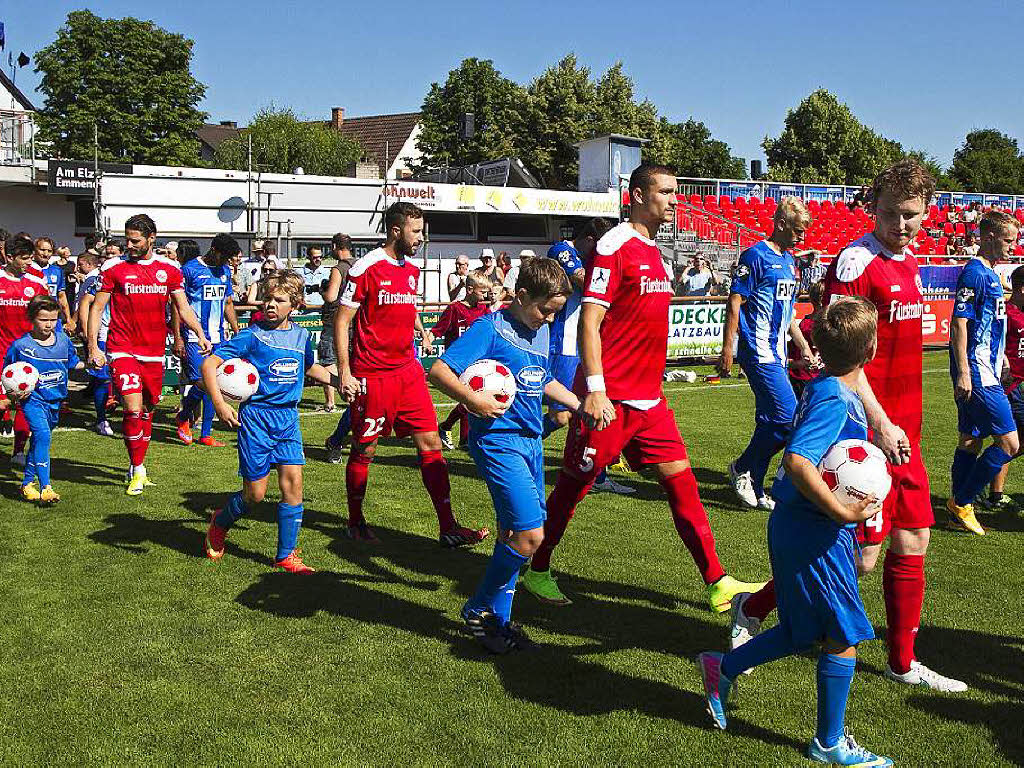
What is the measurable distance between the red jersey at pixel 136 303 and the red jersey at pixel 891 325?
20.4ft

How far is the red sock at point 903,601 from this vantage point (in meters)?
4.40

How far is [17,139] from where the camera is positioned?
3231 centimetres

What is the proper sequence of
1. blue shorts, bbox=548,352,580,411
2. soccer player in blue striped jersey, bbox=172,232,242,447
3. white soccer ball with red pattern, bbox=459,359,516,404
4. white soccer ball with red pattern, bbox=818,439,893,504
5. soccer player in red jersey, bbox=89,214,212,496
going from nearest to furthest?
white soccer ball with red pattern, bbox=818,439,893,504 < white soccer ball with red pattern, bbox=459,359,516,404 < blue shorts, bbox=548,352,580,411 < soccer player in red jersey, bbox=89,214,212,496 < soccer player in blue striped jersey, bbox=172,232,242,447

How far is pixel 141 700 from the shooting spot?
4.36 meters

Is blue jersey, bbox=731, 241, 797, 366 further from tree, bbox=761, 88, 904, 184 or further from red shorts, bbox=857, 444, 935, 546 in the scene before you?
tree, bbox=761, 88, 904, 184

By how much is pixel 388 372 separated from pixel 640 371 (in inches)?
92.5

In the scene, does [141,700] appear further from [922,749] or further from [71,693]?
[922,749]

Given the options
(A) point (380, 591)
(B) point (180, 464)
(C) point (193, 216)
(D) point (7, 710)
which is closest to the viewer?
(D) point (7, 710)

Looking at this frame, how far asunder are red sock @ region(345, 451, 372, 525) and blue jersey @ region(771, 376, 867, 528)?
3.79m

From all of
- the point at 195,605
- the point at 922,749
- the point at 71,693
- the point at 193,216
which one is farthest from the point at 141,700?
the point at 193,216

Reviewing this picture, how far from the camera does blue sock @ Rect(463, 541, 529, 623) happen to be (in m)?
4.70

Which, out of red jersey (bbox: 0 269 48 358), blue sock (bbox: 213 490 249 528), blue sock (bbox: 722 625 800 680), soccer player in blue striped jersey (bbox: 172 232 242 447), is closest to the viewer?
blue sock (bbox: 722 625 800 680)

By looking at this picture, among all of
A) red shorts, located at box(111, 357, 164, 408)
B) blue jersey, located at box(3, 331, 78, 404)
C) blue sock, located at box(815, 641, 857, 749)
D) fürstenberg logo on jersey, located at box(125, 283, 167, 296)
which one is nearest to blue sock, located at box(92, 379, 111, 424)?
red shorts, located at box(111, 357, 164, 408)

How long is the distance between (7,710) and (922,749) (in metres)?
3.78
